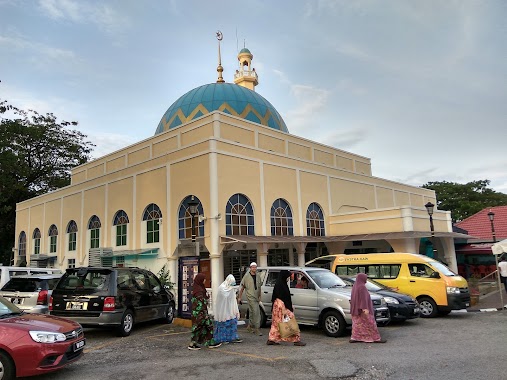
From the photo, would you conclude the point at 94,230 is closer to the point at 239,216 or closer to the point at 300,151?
the point at 239,216

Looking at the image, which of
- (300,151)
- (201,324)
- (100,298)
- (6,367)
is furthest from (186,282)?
(300,151)

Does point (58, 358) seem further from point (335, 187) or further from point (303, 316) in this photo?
point (335, 187)

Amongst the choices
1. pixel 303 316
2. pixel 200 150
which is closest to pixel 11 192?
pixel 200 150

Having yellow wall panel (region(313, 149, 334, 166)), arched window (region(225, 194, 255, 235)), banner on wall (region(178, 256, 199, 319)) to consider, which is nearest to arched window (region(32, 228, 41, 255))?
arched window (region(225, 194, 255, 235))

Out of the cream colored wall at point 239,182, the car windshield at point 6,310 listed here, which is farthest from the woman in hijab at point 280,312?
the cream colored wall at point 239,182

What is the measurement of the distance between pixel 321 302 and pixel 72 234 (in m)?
20.6

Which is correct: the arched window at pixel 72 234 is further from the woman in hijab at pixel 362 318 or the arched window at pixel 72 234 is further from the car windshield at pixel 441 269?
the woman in hijab at pixel 362 318

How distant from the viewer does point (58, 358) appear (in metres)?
6.48

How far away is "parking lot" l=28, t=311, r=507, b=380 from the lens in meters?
6.79

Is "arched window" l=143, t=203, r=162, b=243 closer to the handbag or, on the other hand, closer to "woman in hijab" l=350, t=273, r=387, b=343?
the handbag

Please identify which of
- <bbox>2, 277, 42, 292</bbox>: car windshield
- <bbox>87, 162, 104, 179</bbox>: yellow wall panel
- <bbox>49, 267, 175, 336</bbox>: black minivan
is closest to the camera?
<bbox>49, 267, 175, 336</bbox>: black minivan

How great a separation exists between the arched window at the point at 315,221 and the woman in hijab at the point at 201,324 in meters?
13.1

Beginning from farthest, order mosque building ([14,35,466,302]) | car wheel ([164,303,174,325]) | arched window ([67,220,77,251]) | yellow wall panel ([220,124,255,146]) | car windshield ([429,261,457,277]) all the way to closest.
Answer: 1. arched window ([67,220,77,251])
2. yellow wall panel ([220,124,255,146])
3. mosque building ([14,35,466,302])
4. car windshield ([429,261,457,277])
5. car wheel ([164,303,174,325])

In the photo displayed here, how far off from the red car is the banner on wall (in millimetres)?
5512
